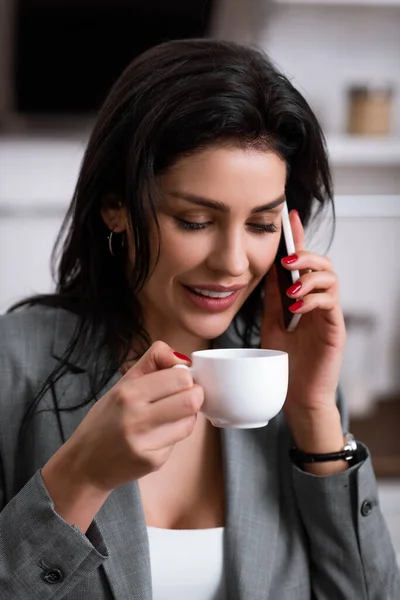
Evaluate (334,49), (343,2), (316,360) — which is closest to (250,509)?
(316,360)

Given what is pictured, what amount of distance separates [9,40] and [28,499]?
7.15 ft

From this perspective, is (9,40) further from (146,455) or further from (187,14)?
(146,455)

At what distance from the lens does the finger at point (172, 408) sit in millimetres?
923

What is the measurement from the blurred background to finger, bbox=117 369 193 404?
1.81 meters

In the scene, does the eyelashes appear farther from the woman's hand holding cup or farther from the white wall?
the white wall

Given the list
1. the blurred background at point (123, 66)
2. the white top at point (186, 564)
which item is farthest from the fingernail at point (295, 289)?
the blurred background at point (123, 66)

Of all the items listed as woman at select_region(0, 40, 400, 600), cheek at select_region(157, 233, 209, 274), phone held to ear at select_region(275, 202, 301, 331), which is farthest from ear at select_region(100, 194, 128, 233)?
phone held to ear at select_region(275, 202, 301, 331)

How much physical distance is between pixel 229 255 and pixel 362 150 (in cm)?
196

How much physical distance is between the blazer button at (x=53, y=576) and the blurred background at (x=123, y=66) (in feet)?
5.68

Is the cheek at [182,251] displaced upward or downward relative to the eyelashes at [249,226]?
downward

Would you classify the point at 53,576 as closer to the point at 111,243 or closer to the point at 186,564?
the point at 186,564

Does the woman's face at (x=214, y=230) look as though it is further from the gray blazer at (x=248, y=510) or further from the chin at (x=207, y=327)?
the gray blazer at (x=248, y=510)

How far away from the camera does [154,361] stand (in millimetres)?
985

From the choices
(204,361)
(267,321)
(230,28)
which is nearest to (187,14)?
(230,28)
